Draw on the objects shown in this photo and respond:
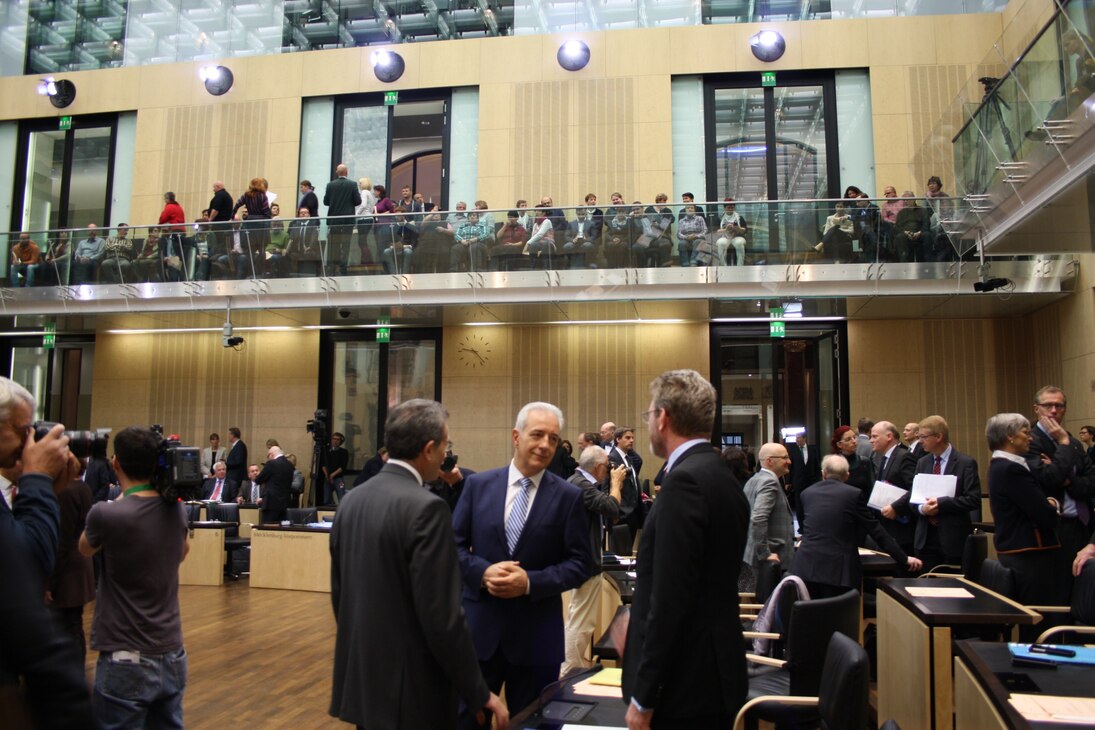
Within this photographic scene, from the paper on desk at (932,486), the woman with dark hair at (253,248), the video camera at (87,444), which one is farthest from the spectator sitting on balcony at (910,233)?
the video camera at (87,444)

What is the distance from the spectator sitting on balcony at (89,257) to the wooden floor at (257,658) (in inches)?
266

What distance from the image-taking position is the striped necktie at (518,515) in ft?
11.0

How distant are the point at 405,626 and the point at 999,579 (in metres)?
3.66

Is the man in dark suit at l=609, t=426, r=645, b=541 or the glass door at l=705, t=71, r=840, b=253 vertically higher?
the glass door at l=705, t=71, r=840, b=253

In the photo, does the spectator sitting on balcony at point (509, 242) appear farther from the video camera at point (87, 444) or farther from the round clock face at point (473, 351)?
the video camera at point (87, 444)

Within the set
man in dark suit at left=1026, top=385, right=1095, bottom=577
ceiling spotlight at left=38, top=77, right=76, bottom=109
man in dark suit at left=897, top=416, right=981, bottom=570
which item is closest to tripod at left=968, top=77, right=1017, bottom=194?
man in dark suit at left=897, top=416, right=981, bottom=570

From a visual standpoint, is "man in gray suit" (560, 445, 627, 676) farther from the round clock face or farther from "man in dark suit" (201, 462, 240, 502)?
the round clock face

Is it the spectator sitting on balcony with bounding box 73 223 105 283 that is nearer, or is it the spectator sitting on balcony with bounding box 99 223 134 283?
the spectator sitting on balcony with bounding box 99 223 134 283

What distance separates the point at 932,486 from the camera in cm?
622

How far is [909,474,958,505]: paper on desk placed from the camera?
20.2 ft

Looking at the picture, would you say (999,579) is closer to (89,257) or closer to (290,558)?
(290,558)

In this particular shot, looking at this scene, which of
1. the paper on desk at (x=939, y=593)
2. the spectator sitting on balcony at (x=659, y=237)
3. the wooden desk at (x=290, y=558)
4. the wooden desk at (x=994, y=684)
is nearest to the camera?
the wooden desk at (x=994, y=684)

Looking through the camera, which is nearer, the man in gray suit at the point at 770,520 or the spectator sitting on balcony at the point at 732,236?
the man in gray suit at the point at 770,520

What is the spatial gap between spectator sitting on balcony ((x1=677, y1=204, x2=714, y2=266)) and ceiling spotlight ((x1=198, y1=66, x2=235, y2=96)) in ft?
32.9
